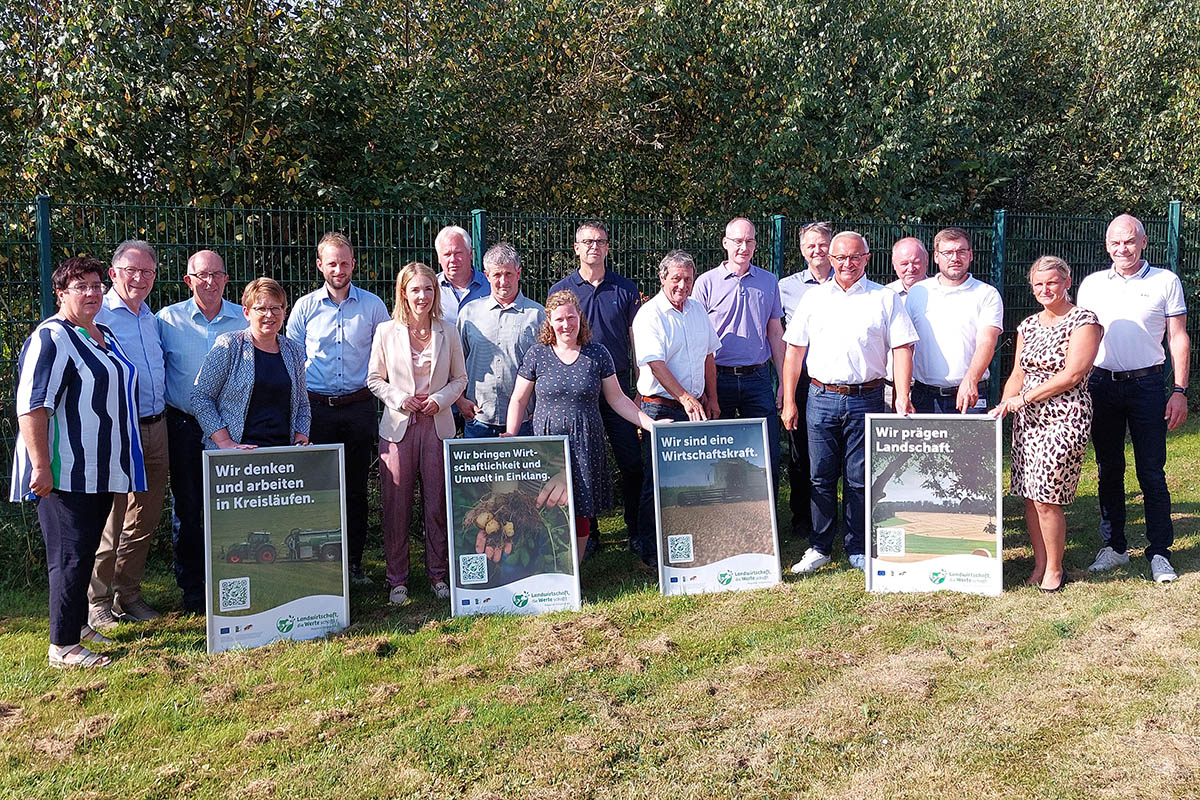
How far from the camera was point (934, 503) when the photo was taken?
518 cm

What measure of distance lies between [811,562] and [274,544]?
2883 millimetres

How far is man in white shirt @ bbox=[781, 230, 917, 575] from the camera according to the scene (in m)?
5.23

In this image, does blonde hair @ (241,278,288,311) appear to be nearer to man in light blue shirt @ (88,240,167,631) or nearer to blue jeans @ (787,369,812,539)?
man in light blue shirt @ (88,240,167,631)

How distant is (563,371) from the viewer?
16.8ft

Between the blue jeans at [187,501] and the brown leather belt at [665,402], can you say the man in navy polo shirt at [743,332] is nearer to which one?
the brown leather belt at [665,402]

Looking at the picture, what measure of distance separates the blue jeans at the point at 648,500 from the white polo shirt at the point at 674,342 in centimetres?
10

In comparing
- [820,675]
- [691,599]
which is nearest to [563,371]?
[691,599]

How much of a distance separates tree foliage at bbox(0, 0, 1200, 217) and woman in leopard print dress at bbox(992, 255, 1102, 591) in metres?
5.52

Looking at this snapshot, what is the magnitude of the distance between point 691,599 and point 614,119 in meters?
7.47

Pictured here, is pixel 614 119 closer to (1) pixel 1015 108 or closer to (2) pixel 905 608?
(1) pixel 1015 108

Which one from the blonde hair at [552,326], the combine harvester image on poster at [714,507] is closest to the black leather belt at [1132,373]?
the combine harvester image on poster at [714,507]

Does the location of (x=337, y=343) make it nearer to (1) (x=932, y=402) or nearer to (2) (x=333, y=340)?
(2) (x=333, y=340)

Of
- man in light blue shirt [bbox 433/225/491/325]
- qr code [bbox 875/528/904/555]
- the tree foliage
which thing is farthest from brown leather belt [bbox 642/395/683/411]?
the tree foliage

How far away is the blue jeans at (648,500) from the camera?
5570 millimetres
